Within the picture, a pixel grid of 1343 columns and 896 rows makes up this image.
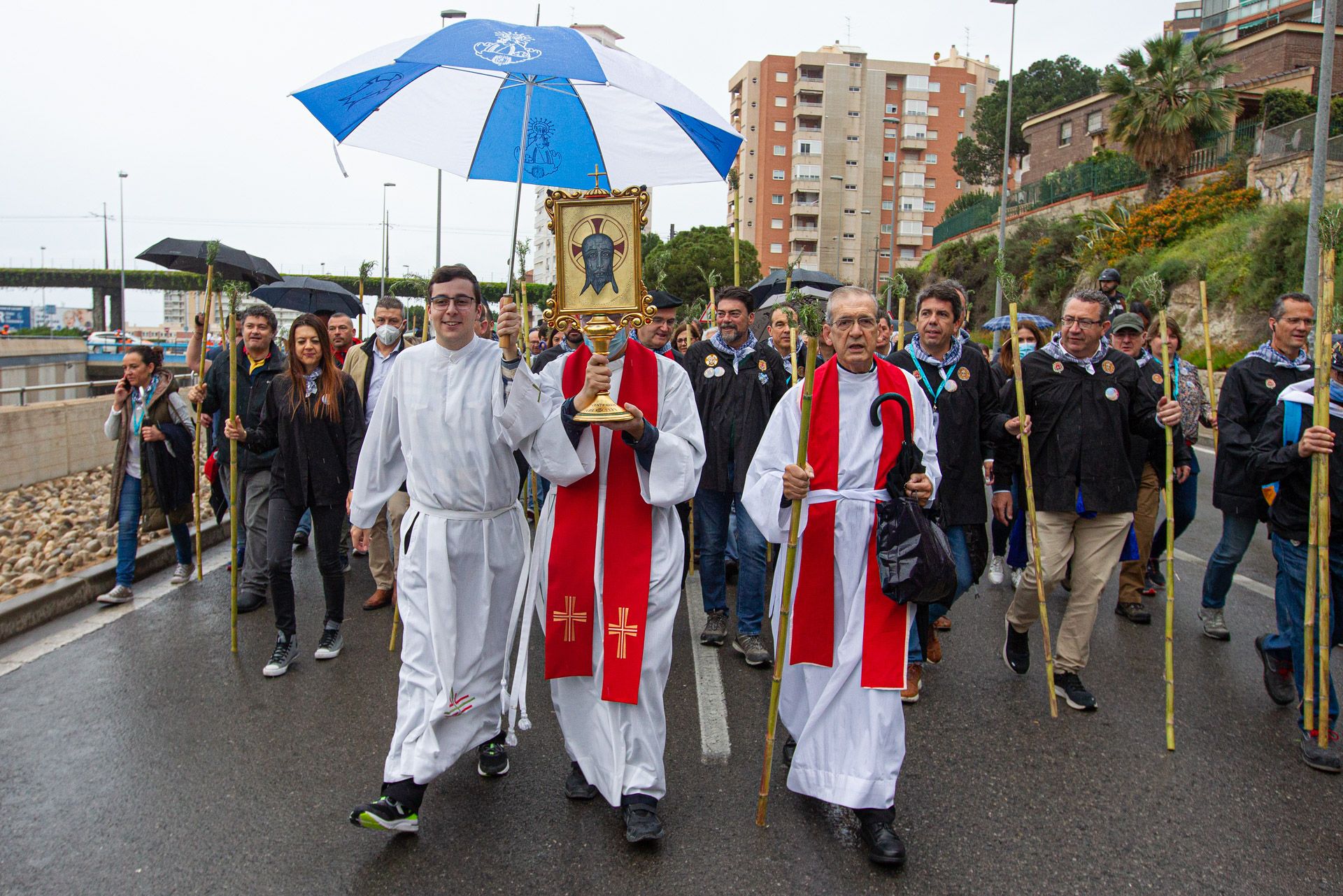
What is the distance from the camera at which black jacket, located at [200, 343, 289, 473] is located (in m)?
6.48

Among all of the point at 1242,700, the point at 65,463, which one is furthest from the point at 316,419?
the point at 65,463

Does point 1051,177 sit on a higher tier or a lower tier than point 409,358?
higher

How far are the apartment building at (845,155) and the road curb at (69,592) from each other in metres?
68.0

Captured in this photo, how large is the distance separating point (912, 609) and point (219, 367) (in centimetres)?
505

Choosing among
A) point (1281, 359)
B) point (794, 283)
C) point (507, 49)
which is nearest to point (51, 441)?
point (794, 283)

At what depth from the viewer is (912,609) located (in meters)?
3.96

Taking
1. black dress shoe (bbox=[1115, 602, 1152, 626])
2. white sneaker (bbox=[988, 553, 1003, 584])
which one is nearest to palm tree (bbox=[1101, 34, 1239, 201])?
white sneaker (bbox=[988, 553, 1003, 584])

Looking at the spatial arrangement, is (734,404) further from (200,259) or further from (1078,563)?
(200,259)

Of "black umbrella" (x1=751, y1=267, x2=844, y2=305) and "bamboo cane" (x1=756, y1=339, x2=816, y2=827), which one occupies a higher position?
"black umbrella" (x1=751, y1=267, x2=844, y2=305)

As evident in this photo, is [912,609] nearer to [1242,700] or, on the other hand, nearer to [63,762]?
[1242,700]

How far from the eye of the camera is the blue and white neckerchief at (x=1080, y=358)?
5090 mm

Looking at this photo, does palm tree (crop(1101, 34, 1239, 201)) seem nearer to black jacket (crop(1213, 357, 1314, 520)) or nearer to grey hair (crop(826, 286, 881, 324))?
black jacket (crop(1213, 357, 1314, 520))

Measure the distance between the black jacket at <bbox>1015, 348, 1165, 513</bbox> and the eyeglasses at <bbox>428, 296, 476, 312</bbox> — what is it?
2.73 metres

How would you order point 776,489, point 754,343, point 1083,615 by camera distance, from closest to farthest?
point 776,489 → point 1083,615 → point 754,343
